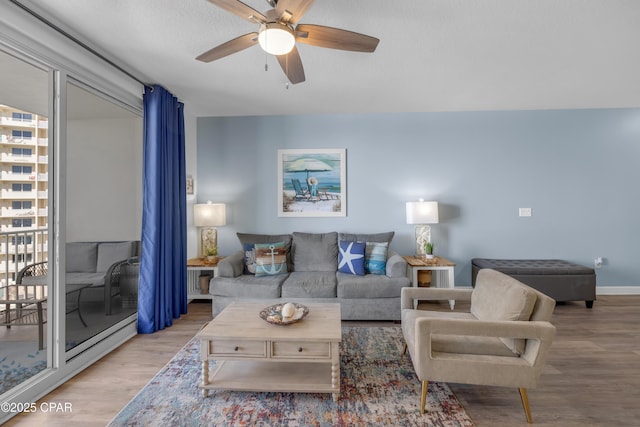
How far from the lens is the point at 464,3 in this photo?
2037 millimetres

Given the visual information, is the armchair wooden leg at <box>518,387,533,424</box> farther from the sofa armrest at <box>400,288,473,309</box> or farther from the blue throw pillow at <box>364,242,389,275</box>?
the blue throw pillow at <box>364,242,389,275</box>

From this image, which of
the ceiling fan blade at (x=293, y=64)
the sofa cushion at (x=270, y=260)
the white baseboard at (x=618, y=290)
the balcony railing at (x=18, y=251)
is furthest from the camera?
the white baseboard at (x=618, y=290)

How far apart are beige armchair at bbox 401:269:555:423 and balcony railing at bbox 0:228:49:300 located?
2.69m

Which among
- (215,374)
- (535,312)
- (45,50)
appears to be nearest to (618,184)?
(535,312)

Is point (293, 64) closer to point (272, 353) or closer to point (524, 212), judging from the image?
point (272, 353)

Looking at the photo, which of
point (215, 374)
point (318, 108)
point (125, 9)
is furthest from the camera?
point (318, 108)

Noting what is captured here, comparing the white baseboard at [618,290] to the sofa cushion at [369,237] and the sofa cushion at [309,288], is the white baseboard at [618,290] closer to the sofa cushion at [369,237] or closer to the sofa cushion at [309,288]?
the sofa cushion at [369,237]

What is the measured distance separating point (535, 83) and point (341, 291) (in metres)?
2.98

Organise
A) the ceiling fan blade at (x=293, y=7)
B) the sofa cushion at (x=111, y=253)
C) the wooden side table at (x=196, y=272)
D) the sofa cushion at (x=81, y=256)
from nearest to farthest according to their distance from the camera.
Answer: the ceiling fan blade at (x=293, y=7), the sofa cushion at (x=81, y=256), the sofa cushion at (x=111, y=253), the wooden side table at (x=196, y=272)

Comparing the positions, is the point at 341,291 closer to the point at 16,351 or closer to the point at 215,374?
the point at 215,374

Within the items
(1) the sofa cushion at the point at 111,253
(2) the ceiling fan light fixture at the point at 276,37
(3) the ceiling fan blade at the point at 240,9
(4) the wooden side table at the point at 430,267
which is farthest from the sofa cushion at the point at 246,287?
(3) the ceiling fan blade at the point at 240,9

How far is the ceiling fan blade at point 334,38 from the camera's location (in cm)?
180

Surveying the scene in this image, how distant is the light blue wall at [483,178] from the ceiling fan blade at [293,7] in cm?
272

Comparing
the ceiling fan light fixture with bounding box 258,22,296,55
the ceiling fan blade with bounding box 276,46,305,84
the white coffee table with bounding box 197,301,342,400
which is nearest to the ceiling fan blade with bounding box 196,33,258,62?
the ceiling fan light fixture with bounding box 258,22,296,55
